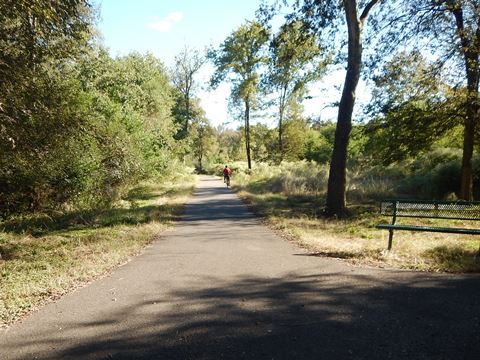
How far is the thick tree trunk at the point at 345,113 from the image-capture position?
13445 mm

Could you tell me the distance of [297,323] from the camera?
442 cm

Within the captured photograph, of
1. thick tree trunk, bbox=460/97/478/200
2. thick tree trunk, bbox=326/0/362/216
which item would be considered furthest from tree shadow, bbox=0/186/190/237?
thick tree trunk, bbox=460/97/478/200

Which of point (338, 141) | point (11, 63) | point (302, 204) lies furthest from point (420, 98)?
point (11, 63)

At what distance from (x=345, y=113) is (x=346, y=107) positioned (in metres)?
0.21

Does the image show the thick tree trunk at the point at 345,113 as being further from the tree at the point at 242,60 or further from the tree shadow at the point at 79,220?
the tree at the point at 242,60

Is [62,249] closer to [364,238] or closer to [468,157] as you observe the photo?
[364,238]

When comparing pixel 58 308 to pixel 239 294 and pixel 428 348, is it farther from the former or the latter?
pixel 428 348

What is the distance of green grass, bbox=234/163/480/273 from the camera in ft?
22.6

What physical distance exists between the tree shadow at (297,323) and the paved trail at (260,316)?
12mm

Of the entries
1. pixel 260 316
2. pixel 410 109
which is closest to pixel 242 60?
pixel 410 109

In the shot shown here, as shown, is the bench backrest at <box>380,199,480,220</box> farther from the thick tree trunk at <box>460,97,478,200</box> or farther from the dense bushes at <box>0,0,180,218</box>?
the dense bushes at <box>0,0,180,218</box>

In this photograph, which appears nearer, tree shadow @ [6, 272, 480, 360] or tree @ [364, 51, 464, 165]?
tree shadow @ [6, 272, 480, 360]

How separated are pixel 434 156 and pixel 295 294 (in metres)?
20.9

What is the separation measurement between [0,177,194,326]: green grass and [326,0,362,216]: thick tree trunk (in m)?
6.17
